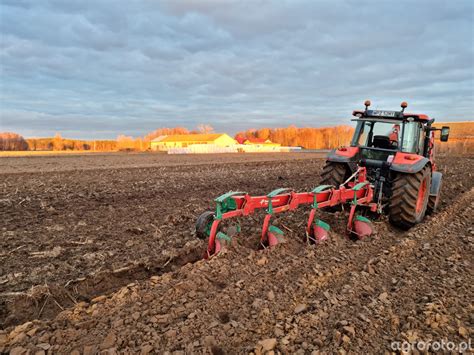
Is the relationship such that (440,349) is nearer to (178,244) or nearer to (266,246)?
(266,246)

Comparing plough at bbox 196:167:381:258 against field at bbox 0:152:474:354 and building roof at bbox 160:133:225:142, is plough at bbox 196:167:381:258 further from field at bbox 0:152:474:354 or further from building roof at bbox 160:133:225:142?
building roof at bbox 160:133:225:142

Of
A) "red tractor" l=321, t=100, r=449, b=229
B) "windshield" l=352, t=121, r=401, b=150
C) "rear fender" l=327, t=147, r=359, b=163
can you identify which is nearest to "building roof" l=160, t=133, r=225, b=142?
"windshield" l=352, t=121, r=401, b=150

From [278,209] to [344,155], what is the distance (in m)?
2.75

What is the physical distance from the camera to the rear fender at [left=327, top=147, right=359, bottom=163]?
6.42m

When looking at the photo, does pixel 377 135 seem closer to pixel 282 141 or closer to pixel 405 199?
pixel 405 199

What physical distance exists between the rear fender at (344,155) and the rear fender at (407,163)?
2.44 feet

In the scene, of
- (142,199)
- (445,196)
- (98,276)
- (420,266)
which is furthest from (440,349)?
(445,196)

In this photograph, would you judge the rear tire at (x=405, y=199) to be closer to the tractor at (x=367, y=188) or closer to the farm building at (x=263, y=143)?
the tractor at (x=367, y=188)

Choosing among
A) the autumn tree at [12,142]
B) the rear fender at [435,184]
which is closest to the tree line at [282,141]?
the autumn tree at [12,142]

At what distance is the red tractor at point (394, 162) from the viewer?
5793mm

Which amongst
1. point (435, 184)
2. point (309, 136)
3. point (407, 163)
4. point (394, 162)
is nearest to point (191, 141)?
point (309, 136)

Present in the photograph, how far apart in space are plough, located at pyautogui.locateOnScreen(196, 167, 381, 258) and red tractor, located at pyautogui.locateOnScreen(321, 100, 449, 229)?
44 centimetres

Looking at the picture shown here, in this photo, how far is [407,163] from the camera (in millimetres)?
5859

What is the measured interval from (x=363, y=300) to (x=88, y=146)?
88.6 m
